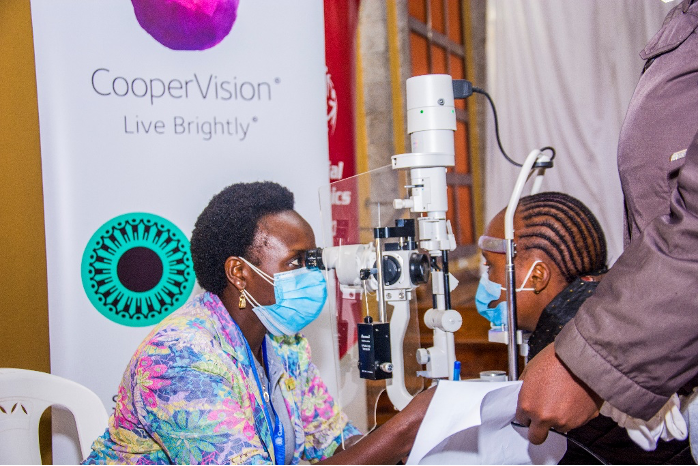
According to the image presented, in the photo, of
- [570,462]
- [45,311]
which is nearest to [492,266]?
[570,462]

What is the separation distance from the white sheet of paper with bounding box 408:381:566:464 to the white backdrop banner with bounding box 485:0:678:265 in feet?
7.95

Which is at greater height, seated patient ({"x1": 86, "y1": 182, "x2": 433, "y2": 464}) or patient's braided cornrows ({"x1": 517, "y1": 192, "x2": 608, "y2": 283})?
patient's braided cornrows ({"x1": 517, "y1": 192, "x2": 608, "y2": 283})

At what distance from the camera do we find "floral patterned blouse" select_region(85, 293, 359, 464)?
1.19 m

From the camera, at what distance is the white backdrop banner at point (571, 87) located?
10.4 feet

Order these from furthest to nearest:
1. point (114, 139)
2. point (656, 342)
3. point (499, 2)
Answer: point (499, 2), point (114, 139), point (656, 342)

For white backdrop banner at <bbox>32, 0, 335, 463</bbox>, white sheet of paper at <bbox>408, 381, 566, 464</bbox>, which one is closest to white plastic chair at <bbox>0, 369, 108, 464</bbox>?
white backdrop banner at <bbox>32, 0, 335, 463</bbox>

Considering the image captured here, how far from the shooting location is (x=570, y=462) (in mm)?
1456

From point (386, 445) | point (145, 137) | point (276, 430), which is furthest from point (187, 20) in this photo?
point (386, 445)

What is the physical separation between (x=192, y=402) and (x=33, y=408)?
0.64 m

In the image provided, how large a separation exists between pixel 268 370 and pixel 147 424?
433mm

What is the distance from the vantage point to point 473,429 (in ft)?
2.97

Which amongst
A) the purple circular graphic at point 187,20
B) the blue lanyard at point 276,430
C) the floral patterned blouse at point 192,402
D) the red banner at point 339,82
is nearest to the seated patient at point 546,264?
the floral patterned blouse at point 192,402

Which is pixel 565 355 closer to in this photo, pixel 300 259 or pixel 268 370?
pixel 300 259

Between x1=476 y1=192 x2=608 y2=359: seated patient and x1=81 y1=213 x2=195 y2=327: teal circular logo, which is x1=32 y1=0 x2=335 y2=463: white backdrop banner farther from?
x1=476 y1=192 x2=608 y2=359: seated patient
